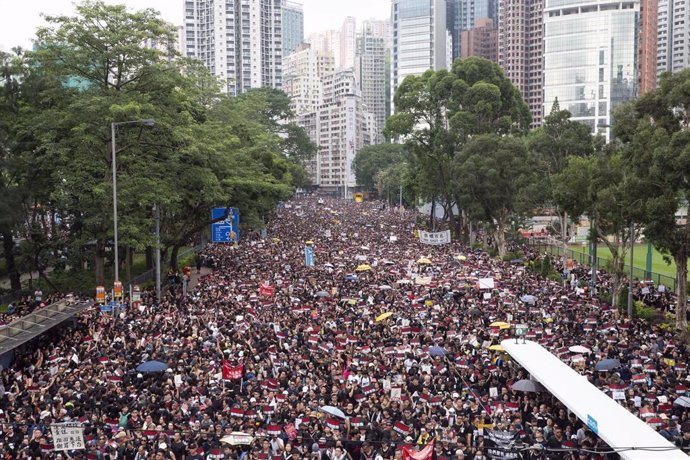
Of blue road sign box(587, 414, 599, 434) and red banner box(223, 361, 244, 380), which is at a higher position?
blue road sign box(587, 414, 599, 434)

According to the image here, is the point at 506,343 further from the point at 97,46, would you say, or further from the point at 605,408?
the point at 97,46

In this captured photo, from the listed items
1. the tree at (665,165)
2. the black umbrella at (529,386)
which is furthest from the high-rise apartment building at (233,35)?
the black umbrella at (529,386)

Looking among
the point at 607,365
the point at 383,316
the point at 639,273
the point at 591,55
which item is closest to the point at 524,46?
the point at 591,55

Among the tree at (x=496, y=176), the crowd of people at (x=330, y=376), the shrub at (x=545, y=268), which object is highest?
the tree at (x=496, y=176)

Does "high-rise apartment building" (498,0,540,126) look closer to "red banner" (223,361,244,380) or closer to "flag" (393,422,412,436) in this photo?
"red banner" (223,361,244,380)

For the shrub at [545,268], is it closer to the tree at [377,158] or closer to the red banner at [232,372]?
the red banner at [232,372]

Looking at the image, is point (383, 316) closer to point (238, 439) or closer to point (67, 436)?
point (238, 439)

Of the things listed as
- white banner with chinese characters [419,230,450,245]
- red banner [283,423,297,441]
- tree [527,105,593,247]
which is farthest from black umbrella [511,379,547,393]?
white banner with chinese characters [419,230,450,245]
